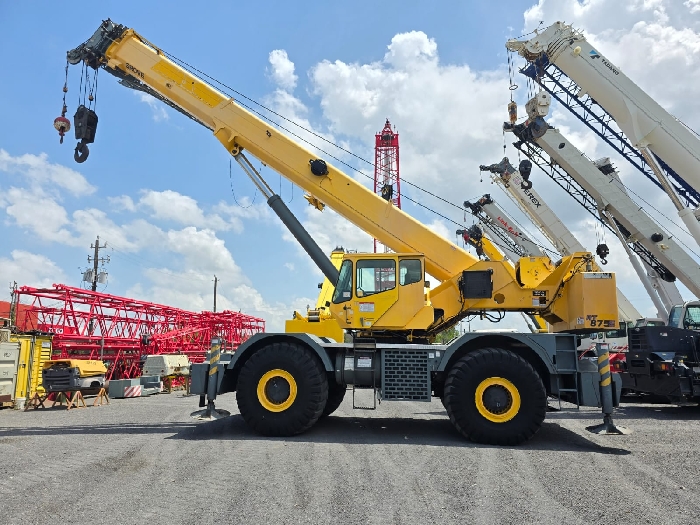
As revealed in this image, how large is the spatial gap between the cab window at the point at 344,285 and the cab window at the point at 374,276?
0.16 m

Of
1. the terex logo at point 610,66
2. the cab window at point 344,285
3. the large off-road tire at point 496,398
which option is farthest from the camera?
the terex logo at point 610,66

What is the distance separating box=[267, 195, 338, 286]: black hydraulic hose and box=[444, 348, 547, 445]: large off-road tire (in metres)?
3.54

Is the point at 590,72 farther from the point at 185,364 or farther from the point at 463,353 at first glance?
the point at 185,364

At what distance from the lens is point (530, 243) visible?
66.9 ft

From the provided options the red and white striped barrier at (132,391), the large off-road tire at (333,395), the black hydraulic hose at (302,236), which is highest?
the black hydraulic hose at (302,236)

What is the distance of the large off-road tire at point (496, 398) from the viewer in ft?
24.6

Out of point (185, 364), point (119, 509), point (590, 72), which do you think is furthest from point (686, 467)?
point (185, 364)

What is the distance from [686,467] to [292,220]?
791 cm

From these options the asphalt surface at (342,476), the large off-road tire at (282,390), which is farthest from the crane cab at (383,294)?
the asphalt surface at (342,476)

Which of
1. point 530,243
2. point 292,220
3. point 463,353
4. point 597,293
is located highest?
point 530,243

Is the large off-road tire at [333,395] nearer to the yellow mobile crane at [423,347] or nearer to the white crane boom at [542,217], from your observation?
the yellow mobile crane at [423,347]

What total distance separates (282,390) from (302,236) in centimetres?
345

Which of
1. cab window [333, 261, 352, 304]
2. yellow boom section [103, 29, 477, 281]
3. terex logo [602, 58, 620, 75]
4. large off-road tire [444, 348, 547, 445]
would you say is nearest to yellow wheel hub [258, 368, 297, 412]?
cab window [333, 261, 352, 304]

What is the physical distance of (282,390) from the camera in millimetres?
8188
